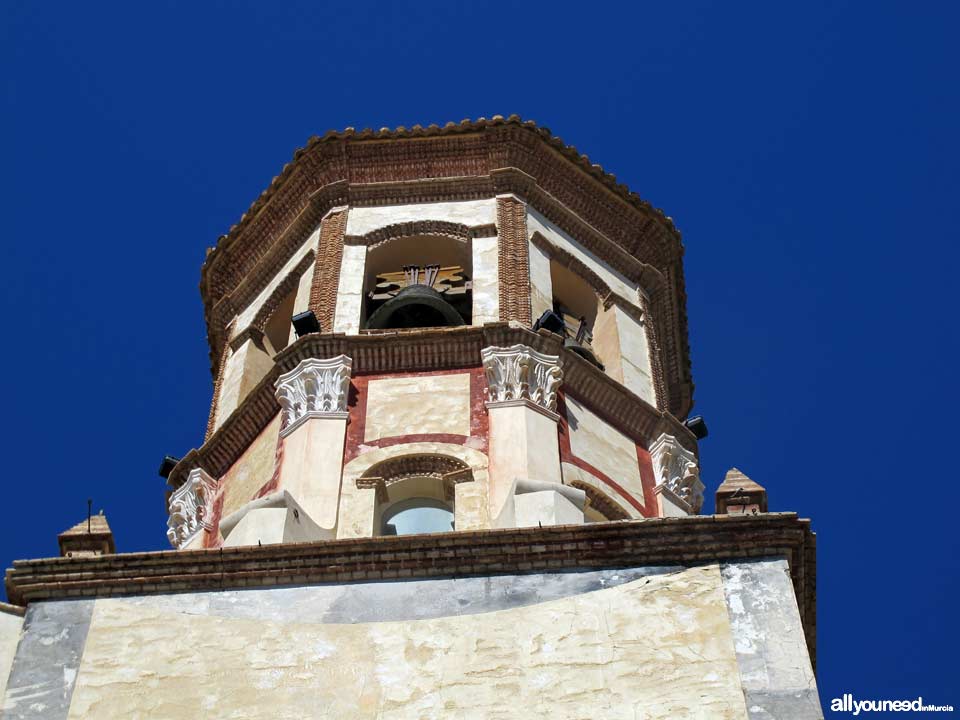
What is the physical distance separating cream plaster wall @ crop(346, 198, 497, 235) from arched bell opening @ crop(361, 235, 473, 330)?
0.26 meters

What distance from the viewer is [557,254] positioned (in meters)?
21.7

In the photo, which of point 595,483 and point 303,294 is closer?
point 595,483

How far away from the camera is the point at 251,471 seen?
18.9 m

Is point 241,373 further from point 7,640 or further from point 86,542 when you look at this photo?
point 7,640

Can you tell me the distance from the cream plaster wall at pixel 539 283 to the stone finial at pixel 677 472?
6.09ft

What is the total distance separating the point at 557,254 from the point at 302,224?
2947mm

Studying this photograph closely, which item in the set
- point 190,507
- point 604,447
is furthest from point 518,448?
point 190,507

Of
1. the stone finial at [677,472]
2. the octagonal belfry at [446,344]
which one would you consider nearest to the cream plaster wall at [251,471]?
the octagonal belfry at [446,344]

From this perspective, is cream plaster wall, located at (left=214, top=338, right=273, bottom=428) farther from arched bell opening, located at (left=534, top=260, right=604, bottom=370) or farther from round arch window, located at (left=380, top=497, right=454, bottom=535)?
round arch window, located at (left=380, top=497, right=454, bottom=535)

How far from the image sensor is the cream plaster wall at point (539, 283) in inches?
796

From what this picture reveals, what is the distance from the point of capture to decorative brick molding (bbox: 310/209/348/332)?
2002 centimetres

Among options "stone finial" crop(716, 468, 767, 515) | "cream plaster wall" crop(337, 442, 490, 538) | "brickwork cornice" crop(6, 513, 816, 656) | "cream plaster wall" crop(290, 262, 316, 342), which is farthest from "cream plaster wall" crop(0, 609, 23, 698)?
"cream plaster wall" crop(290, 262, 316, 342)

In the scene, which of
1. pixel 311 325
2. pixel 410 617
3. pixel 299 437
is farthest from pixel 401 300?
pixel 410 617

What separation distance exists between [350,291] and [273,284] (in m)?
2.36
